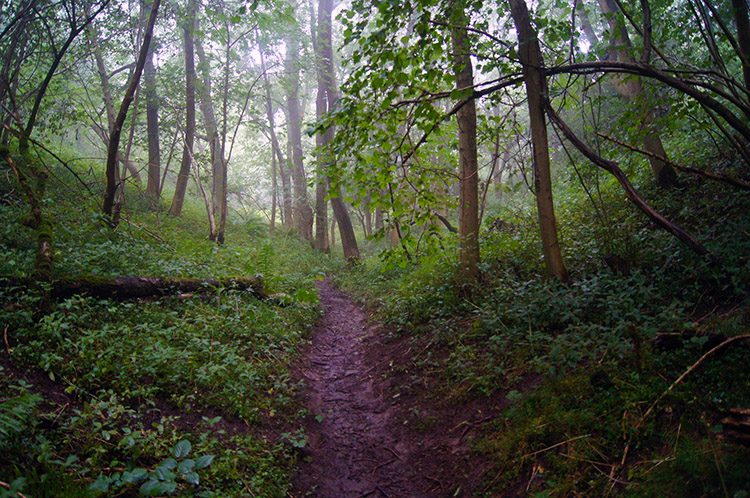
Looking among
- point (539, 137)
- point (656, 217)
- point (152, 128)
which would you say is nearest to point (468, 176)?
point (539, 137)

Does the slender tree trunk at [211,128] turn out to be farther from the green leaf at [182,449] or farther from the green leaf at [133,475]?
the green leaf at [133,475]

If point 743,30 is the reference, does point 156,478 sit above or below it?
below

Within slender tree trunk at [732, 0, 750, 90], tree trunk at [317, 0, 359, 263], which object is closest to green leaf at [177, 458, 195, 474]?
slender tree trunk at [732, 0, 750, 90]

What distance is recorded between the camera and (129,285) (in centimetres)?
562

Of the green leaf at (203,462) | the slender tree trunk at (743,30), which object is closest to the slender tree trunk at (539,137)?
the slender tree trunk at (743,30)

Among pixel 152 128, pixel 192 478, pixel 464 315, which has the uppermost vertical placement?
pixel 152 128

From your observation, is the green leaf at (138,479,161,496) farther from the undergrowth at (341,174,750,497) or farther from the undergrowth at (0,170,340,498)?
the undergrowth at (341,174,750,497)

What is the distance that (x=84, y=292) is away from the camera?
5.07 meters

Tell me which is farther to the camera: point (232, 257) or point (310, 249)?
point (310, 249)

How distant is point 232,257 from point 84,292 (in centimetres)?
374

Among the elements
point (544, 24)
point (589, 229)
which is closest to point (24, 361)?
point (544, 24)

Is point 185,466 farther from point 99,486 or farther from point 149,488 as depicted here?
point 99,486

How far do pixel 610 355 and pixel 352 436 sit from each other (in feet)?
8.86

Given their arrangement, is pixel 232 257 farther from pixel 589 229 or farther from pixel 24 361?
pixel 589 229
